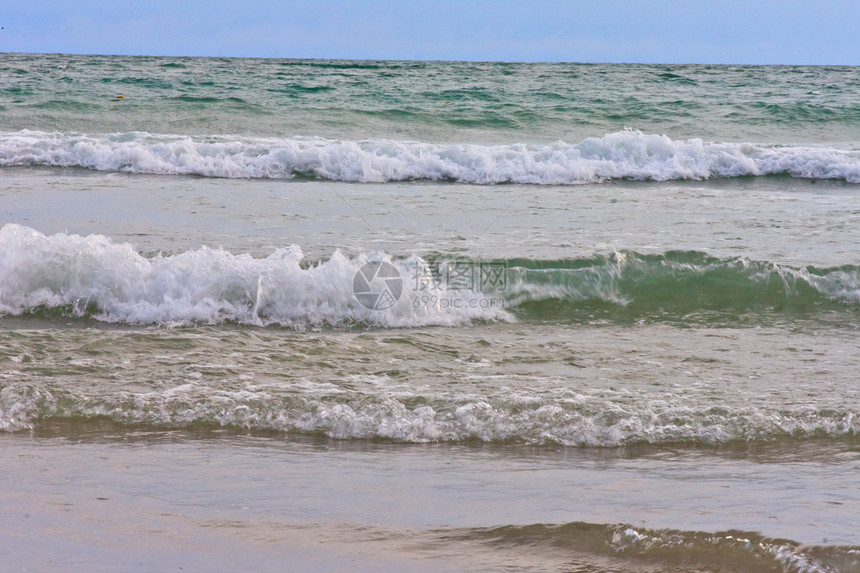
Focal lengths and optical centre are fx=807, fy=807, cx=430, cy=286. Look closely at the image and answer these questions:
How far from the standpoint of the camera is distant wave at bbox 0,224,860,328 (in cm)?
546

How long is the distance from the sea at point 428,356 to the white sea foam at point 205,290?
0.07 feet

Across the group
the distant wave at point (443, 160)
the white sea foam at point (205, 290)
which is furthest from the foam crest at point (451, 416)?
the distant wave at point (443, 160)

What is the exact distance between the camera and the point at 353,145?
11.5m

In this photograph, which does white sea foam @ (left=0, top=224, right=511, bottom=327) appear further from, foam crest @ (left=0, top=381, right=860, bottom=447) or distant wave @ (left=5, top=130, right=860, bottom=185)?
distant wave @ (left=5, top=130, right=860, bottom=185)

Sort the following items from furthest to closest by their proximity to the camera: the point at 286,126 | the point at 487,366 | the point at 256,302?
the point at 286,126 → the point at 256,302 → the point at 487,366

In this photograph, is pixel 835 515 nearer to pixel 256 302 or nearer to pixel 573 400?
pixel 573 400

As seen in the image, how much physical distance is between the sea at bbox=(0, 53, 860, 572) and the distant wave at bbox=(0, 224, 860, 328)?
0.02 metres

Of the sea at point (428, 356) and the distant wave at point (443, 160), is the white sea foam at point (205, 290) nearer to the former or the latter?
the sea at point (428, 356)

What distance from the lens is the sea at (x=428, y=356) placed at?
8.53 ft

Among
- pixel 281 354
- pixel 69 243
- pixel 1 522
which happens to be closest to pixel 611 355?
pixel 281 354

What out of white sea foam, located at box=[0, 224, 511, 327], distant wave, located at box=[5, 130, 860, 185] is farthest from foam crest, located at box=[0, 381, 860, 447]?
distant wave, located at box=[5, 130, 860, 185]

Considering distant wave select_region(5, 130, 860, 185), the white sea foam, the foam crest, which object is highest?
distant wave select_region(5, 130, 860, 185)

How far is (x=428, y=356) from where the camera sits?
4.49 m

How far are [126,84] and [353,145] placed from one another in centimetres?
1025
